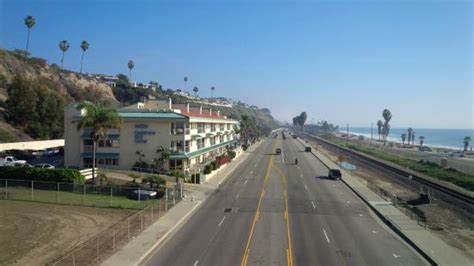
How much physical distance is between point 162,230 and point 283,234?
311 inches

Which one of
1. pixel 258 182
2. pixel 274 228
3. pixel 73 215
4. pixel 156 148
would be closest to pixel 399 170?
pixel 258 182

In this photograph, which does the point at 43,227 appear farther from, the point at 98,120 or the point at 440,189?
the point at 440,189

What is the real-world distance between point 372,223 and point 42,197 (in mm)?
27465

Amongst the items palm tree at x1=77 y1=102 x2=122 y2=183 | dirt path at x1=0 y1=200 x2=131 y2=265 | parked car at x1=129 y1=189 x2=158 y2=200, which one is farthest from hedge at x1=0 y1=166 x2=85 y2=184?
dirt path at x1=0 y1=200 x2=131 y2=265

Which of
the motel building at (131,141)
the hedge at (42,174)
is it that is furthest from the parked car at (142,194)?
the motel building at (131,141)

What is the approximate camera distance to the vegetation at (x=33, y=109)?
295 feet

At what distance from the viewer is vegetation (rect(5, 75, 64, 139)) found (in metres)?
90.0

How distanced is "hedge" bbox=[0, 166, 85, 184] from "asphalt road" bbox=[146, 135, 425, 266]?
1349 cm

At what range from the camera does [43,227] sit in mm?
30766

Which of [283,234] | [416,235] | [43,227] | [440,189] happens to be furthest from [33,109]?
[416,235]

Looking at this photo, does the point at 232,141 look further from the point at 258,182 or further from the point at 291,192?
the point at 291,192

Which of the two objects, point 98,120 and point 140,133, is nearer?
point 98,120

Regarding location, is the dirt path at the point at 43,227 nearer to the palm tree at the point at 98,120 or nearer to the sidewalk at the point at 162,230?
the sidewalk at the point at 162,230

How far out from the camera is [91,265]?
22.9 meters
